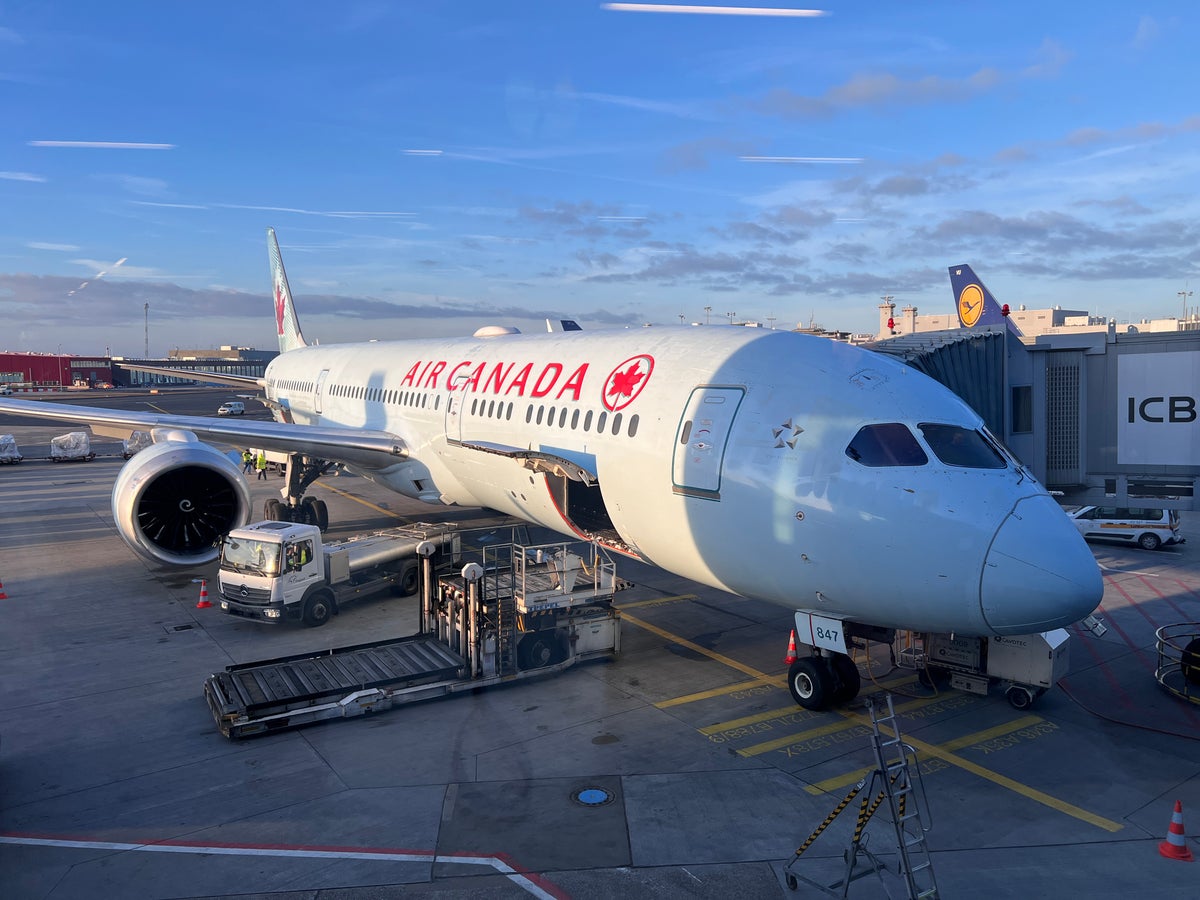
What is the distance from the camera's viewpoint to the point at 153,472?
1641 cm

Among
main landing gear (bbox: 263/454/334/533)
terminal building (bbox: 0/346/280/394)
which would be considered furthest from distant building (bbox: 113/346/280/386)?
main landing gear (bbox: 263/454/334/533)

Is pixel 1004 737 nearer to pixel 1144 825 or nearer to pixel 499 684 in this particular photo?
pixel 1144 825

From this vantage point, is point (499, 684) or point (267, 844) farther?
point (499, 684)

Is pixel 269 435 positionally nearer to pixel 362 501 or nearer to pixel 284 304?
pixel 362 501

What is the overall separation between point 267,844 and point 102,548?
17.4m

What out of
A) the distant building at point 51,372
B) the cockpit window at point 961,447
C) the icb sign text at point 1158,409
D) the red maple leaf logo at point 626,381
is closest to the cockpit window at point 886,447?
the cockpit window at point 961,447

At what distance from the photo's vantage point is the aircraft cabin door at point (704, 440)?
35.4 ft

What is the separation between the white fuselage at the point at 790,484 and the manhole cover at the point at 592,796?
10.4 feet

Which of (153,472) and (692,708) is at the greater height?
(153,472)

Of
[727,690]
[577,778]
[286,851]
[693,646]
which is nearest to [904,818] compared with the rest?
[577,778]

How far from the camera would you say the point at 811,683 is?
11.3 meters

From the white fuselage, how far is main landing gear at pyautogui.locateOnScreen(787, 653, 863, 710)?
120cm

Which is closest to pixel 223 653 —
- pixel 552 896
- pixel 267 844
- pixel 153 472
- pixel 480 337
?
pixel 153 472

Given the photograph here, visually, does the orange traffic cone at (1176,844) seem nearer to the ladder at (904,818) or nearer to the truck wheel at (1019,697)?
the ladder at (904,818)
